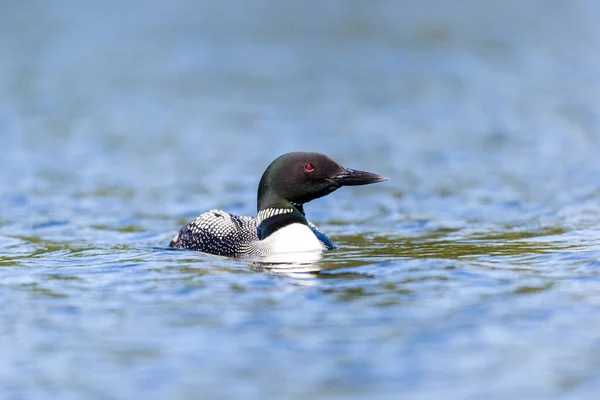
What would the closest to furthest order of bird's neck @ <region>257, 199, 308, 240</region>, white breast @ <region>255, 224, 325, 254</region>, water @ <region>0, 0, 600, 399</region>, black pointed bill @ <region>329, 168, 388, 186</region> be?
water @ <region>0, 0, 600, 399</region>, white breast @ <region>255, 224, 325, 254</region>, bird's neck @ <region>257, 199, 308, 240</region>, black pointed bill @ <region>329, 168, 388, 186</region>

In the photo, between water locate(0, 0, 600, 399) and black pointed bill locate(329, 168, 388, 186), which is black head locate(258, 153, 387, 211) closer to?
black pointed bill locate(329, 168, 388, 186)

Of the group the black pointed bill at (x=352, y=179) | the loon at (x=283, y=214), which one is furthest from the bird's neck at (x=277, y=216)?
the black pointed bill at (x=352, y=179)

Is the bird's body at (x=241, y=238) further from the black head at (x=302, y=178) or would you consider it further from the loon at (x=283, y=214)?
the black head at (x=302, y=178)

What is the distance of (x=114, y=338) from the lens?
5559 millimetres

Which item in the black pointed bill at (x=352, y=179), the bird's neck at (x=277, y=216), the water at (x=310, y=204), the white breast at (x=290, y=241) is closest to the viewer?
the water at (x=310, y=204)

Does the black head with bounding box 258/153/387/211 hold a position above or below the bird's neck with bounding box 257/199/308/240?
above

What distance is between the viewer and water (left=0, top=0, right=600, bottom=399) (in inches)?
201

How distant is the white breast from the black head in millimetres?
321

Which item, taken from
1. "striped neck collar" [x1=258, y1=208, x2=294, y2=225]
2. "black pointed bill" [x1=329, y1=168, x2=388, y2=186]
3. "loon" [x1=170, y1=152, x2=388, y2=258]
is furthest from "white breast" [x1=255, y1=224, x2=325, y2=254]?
"black pointed bill" [x1=329, y1=168, x2=388, y2=186]

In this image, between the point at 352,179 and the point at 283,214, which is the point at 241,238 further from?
the point at 352,179

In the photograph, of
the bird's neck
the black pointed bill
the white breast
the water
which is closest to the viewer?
the water

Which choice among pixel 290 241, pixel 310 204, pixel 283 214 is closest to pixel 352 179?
pixel 283 214

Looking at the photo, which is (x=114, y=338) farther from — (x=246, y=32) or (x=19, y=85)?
(x=246, y=32)

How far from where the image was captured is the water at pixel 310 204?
16.8 feet
